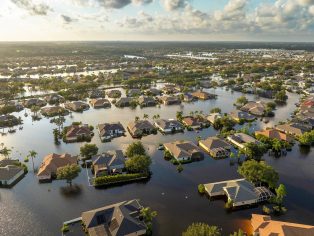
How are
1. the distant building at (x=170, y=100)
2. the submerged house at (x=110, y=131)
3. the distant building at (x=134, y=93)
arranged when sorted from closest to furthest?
the submerged house at (x=110, y=131) → the distant building at (x=170, y=100) → the distant building at (x=134, y=93)

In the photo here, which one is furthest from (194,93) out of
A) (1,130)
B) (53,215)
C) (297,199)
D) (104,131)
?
(53,215)

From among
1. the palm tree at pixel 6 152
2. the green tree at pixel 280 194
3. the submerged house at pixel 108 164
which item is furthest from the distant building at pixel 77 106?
the green tree at pixel 280 194

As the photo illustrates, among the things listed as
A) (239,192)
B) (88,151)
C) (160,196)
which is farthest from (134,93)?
(239,192)

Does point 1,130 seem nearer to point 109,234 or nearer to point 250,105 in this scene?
point 109,234

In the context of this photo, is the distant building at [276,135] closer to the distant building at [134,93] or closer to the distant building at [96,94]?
the distant building at [134,93]

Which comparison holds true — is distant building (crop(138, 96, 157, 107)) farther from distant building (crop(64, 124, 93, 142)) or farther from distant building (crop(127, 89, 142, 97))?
distant building (crop(64, 124, 93, 142))

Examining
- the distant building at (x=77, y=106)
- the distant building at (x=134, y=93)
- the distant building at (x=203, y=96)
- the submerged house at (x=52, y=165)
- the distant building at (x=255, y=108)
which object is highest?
the submerged house at (x=52, y=165)

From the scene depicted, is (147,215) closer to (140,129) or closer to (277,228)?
(277,228)

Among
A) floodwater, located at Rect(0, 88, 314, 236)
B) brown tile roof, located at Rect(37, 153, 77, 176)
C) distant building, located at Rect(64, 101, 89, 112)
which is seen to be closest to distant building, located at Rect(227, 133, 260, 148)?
floodwater, located at Rect(0, 88, 314, 236)
